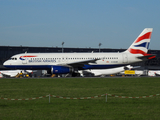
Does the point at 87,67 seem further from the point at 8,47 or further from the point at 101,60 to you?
the point at 8,47

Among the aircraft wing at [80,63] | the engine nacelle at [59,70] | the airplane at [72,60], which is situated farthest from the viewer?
the airplane at [72,60]

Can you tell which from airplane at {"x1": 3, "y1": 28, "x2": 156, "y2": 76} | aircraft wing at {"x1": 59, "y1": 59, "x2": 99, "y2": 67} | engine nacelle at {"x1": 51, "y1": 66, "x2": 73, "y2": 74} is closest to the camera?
engine nacelle at {"x1": 51, "y1": 66, "x2": 73, "y2": 74}

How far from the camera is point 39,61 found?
41688 millimetres

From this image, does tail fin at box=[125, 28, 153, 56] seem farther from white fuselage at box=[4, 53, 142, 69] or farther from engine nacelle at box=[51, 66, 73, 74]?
engine nacelle at box=[51, 66, 73, 74]

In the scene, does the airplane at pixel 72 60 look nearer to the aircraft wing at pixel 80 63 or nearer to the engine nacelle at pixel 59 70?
the aircraft wing at pixel 80 63

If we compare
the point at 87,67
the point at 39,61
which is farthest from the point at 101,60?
the point at 39,61

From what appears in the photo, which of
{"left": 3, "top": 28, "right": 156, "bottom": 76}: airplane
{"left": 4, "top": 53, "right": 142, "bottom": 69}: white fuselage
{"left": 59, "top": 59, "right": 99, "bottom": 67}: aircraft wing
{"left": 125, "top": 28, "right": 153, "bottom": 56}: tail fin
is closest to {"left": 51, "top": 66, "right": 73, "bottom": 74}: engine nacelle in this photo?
{"left": 3, "top": 28, "right": 156, "bottom": 76}: airplane

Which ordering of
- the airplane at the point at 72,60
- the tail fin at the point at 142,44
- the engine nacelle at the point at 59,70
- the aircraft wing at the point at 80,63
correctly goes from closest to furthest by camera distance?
the engine nacelle at the point at 59,70 → the aircraft wing at the point at 80,63 → the airplane at the point at 72,60 → the tail fin at the point at 142,44

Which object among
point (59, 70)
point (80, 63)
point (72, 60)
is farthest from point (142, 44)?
point (59, 70)

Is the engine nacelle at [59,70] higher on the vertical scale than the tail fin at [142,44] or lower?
lower

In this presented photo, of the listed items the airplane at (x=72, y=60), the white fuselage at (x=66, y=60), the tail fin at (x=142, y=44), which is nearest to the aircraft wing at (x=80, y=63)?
the airplane at (x=72, y=60)

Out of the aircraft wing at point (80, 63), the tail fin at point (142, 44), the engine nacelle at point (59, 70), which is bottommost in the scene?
the engine nacelle at point (59, 70)

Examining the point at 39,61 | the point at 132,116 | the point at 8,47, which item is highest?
the point at 8,47

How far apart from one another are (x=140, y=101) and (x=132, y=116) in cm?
478
